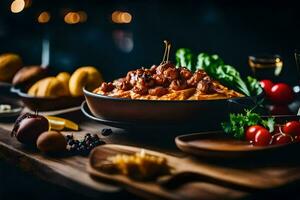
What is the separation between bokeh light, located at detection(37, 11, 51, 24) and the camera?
643 centimetres

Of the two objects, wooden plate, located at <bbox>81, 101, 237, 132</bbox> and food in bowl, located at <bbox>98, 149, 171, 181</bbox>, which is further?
wooden plate, located at <bbox>81, 101, 237, 132</bbox>

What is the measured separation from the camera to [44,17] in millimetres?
6449

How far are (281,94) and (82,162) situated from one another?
1738 mm

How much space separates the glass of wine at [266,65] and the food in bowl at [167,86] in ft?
2.89

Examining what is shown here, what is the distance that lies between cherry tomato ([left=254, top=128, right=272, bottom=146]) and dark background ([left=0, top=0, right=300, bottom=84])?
252 centimetres

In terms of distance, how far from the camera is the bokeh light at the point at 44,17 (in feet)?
21.1

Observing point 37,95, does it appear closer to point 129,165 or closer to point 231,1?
point 129,165

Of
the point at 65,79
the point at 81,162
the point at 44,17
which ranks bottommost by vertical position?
the point at 81,162

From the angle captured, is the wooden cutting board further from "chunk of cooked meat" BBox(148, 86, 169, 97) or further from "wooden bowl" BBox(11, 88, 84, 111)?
"wooden bowl" BBox(11, 88, 84, 111)

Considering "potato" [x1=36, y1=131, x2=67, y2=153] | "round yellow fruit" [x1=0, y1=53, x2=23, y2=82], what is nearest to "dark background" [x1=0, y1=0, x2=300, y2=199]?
"round yellow fruit" [x1=0, y1=53, x2=23, y2=82]

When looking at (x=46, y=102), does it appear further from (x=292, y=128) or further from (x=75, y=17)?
(x=75, y=17)

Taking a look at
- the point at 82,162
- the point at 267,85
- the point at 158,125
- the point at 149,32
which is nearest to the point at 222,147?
the point at 158,125

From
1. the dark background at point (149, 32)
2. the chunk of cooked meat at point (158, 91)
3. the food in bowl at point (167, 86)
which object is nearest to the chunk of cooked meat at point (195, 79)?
the food in bowl at point (167, 86)

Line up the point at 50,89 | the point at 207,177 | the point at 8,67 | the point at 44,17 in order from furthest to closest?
1. the point at 44,17
2. the point at 8,67
3. the point at 50,89
4. the point at 207,177
